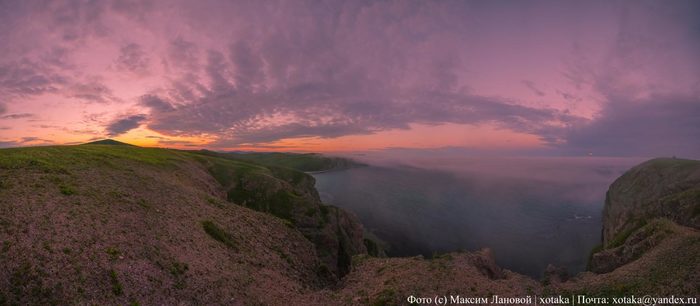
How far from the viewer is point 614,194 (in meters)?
78.2

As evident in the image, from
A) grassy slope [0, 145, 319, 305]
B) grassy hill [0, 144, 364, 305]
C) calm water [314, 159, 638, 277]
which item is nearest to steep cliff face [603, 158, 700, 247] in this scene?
calm water [314, 159, 638, 277]

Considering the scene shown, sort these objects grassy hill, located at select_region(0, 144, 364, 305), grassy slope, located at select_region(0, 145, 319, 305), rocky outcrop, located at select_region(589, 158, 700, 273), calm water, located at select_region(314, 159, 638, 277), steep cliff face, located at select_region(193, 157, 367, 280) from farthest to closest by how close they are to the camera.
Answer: calm water, located at select_region(314, 159, 638, 277) → steep cliff face, located at select_region(193, 157, 367, 280) → rocky outcrop, located at select_region(589, 158, 700, 273) → grassy hill, located at select_region(0, 144, 364, 305) → grassy slope, located at select_region(0, 145, 319, 305)

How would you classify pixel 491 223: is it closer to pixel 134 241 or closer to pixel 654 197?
pixel 654 197

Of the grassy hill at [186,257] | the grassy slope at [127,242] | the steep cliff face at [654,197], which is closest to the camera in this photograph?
the grassy slope at [127,242]

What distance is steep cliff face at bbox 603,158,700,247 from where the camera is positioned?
43.0m

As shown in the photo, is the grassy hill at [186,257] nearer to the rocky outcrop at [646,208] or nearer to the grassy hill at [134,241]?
the grassy hill at [134,241]

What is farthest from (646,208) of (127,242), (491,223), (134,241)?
(127,242)

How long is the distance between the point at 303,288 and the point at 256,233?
12.6 metres

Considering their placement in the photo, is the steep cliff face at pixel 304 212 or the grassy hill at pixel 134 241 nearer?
the grassy hill at pixel 134 241

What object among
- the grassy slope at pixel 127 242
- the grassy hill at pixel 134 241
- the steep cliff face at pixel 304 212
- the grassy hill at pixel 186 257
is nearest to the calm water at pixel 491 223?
the steep cliff face at pixel 304 212

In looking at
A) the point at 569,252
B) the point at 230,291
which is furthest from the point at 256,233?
the point at 569,252

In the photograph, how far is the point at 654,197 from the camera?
5847 centimetres

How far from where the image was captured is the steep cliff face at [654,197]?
141 ft

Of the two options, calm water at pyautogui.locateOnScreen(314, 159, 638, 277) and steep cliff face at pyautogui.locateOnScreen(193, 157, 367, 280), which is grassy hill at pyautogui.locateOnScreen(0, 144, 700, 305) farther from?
calm water at pyautogui.locateOnScreen(314, 159, 638, 277)
